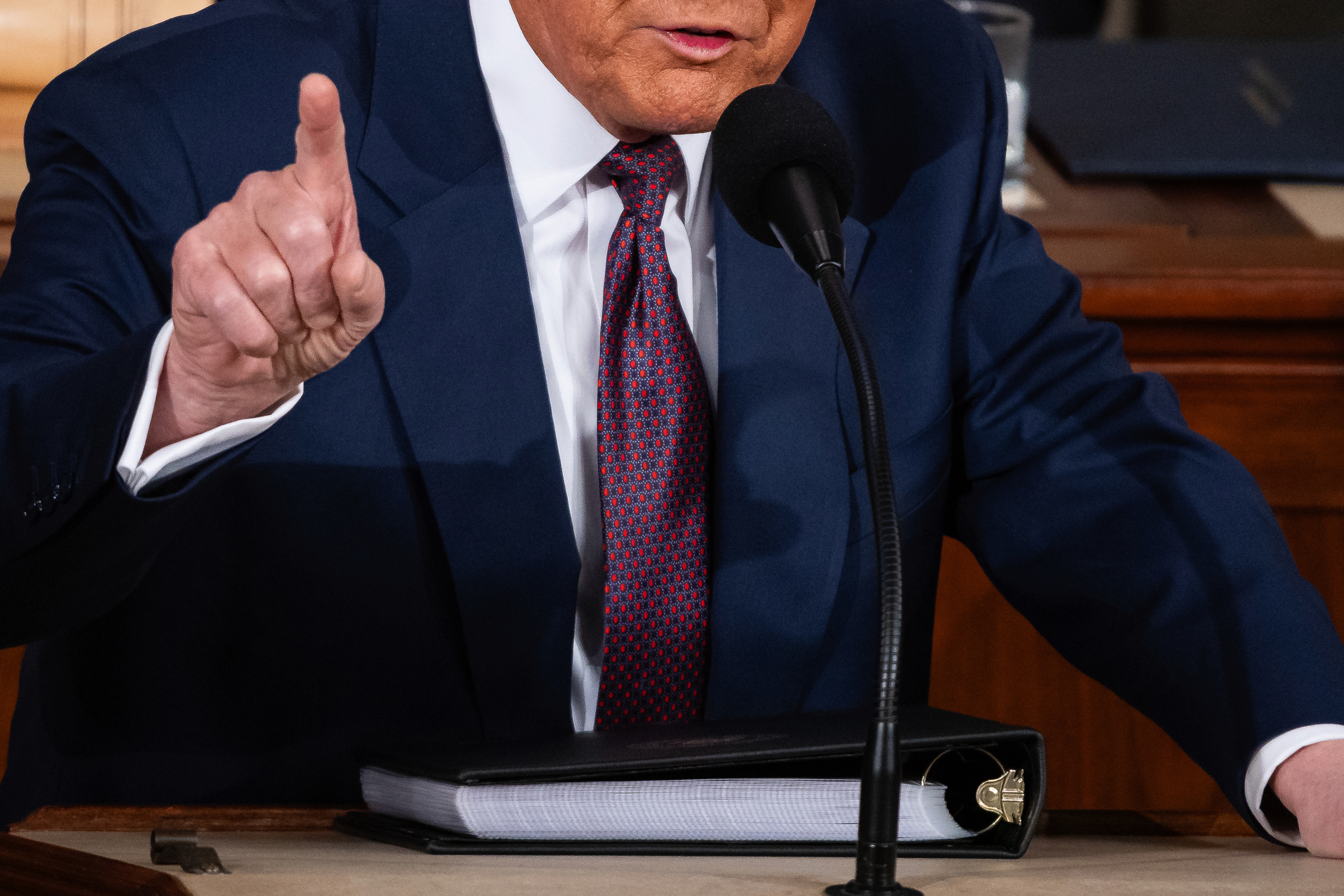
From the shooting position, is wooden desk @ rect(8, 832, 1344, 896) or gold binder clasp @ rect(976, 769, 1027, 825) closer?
wooden desk @ rect(8, 832, 1344, 896)

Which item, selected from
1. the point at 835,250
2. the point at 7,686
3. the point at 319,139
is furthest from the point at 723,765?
the point at 7,686

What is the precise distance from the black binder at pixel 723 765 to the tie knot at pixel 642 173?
42 cm

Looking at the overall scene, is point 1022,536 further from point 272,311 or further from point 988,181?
point 272,311

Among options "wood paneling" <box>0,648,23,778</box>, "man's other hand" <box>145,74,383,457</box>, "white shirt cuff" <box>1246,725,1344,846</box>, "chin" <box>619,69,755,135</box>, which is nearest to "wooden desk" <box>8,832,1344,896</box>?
"white shirt cuff" <box>1246,725,1344,846</box>

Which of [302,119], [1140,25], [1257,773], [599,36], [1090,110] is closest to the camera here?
[302,119]

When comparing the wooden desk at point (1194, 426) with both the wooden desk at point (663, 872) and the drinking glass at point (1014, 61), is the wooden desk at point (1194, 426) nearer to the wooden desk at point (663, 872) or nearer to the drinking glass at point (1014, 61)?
the drinking glass at point (1014, 61)

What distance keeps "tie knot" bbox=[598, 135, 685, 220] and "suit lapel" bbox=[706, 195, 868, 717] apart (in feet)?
0.18

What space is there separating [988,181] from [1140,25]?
351 centimetres

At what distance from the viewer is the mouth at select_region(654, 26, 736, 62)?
94cm

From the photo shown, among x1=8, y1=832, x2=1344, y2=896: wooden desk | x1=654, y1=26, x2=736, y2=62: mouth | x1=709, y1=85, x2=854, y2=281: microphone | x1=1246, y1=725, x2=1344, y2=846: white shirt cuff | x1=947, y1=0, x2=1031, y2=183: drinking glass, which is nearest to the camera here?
x1=8, y1=832, x2=1344, y2=896: wooden desk

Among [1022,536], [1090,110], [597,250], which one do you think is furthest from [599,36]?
[1090,110]

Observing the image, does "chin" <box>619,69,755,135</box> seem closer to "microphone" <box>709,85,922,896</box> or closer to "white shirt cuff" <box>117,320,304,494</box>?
"microphone" <box>709,85,922,896</box>

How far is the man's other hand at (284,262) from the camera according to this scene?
69cm

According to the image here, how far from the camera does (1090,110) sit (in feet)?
6.68
